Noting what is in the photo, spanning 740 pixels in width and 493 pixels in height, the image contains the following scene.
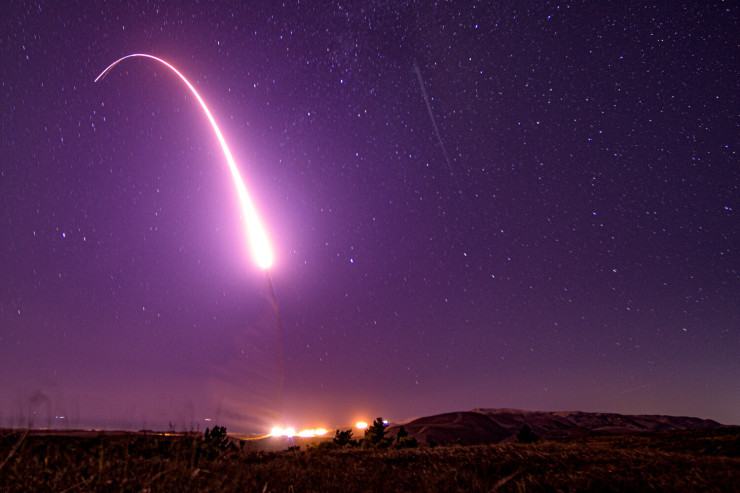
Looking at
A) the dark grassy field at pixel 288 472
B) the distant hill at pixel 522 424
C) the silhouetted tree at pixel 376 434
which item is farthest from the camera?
the distant hill at pixel 522 424

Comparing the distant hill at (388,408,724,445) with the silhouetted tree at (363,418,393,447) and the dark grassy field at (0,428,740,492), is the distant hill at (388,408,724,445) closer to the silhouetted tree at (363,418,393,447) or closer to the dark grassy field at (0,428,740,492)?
the silhouetted tree at (363,418,393,447)

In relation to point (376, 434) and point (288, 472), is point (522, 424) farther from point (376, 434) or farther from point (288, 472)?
point (288, 472)

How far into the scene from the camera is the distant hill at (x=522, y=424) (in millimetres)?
125375

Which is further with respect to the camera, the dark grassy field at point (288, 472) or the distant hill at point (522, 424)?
the distant hill at point (522, 424)

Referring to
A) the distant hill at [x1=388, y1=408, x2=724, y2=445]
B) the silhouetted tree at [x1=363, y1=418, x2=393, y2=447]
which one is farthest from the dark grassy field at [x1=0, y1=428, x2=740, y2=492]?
the distant hill at [x1=388, y1=408, x2=724, y2=445]

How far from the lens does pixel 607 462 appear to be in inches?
380

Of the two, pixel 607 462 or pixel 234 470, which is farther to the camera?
pixel 607 462

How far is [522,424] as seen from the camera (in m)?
136

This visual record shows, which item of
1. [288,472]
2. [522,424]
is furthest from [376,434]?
[522,424]

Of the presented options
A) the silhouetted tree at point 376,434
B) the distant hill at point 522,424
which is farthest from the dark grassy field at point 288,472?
the distant hill at point 522,424

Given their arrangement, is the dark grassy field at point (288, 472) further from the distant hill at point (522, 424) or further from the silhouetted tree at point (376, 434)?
the distant hill at point (522, 424)

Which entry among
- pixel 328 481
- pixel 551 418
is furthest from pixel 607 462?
pixel 551 418

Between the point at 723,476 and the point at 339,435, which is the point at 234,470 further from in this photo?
the point at 339,435

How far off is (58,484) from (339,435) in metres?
44.1
